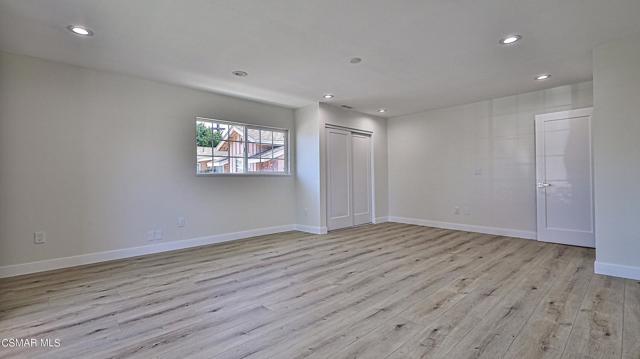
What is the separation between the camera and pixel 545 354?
5.75ft

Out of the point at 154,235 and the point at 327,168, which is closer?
the point at 154,235

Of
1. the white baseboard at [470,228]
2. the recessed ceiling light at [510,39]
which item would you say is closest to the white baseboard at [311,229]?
the white baseboard at [470,228]

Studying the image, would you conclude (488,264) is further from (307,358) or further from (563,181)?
(307,358)

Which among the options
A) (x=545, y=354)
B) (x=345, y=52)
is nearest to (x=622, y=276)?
(x=545, y=354)

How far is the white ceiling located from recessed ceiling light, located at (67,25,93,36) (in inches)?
2.9

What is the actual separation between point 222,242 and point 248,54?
2964mm

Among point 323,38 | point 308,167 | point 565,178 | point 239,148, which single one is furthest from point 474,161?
point 239,148

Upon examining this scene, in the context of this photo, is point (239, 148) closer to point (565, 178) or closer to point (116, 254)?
point (116, 254)

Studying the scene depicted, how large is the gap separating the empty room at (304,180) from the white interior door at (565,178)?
2cm

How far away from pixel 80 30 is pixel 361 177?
16.6 ft

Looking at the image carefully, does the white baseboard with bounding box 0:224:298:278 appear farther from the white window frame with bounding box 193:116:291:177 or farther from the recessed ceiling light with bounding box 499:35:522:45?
the recessed ceiling light with bounding box 499:35:522:45

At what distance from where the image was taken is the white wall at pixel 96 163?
10.8ft

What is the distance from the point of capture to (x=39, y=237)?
3.39 m

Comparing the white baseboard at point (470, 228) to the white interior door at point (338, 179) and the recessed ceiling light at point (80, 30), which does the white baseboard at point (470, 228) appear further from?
the recessed ceiling light at point (80, 30)
